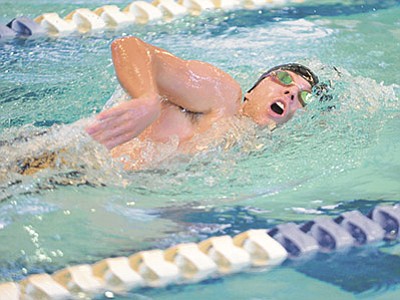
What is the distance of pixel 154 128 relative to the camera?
2670 mm

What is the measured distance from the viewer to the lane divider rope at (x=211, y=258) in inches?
81.0

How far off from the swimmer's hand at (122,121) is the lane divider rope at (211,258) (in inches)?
13.1

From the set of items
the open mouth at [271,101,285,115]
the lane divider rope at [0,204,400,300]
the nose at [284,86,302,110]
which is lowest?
the lane divider rope at [0,204,400,300]


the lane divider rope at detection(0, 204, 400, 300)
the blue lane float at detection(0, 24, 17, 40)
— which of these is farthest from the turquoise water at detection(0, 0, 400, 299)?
the blue lane float at detection(0, 24, 17, 40)

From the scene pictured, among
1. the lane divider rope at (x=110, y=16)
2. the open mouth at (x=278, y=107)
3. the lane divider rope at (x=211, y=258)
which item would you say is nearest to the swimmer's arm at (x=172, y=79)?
the open mouth at (x=278, y=107)

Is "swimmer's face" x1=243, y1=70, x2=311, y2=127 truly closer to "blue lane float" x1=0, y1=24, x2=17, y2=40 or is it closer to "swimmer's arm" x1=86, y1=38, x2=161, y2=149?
"swimmer's arm" x1=86, y1=38, x2=161, y2=149

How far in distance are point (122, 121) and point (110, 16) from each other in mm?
2416

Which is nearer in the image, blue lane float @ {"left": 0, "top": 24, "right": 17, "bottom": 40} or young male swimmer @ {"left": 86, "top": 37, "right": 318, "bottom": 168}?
young male swimmer @ {"left": 86, "top": 37, "right": 318, "bottom": 168}

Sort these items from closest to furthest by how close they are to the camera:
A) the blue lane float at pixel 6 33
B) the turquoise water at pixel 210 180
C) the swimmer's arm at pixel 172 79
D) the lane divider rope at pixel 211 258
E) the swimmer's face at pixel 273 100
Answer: the lane divider rope at pixel 211 258
the turquoise water at pixel 210 180
the swimmer's arm at pixel 172 79
the swimmer's face at pixel 273 100
the blue lane float at pixel 6 33

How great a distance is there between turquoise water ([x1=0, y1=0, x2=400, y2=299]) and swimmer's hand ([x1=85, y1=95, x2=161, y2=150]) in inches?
2.5

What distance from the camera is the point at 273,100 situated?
2.80 meters

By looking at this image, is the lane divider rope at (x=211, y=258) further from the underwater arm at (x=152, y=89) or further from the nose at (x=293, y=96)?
the nose at (x=293, y=96)

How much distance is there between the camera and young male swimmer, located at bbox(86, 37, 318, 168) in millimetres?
2258

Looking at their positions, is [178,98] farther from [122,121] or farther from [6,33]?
[6,33]
